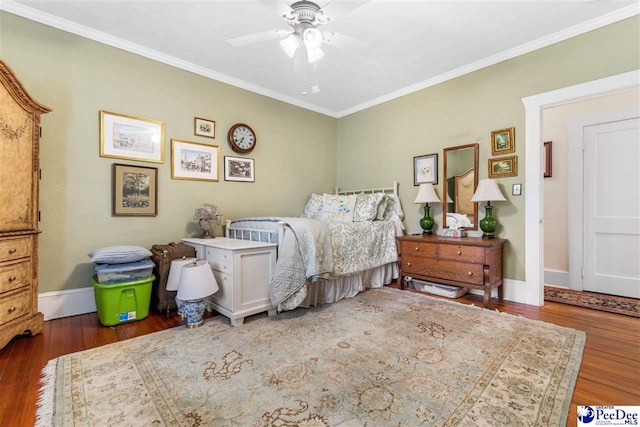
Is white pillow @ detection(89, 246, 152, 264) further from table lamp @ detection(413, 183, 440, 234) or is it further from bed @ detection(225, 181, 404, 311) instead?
table lamp @ detection(413, 183, 440, 234)

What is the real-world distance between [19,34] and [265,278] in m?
2.99

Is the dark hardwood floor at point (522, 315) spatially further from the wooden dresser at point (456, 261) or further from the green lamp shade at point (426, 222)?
the green lamp shade at point (426, 222)

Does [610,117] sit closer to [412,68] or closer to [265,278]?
[412,68]

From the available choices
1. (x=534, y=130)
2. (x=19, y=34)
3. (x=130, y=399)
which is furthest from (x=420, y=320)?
(x=19, y=34)

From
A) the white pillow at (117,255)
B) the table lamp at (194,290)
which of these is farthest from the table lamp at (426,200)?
the white pillow at (117,255)

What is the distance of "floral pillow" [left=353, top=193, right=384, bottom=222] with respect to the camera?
3.71m

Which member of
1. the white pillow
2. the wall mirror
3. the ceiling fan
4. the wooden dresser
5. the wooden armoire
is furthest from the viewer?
the wall mirror

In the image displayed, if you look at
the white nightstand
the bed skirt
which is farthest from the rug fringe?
the bed skirt

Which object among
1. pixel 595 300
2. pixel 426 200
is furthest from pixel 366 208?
pixel 595 300

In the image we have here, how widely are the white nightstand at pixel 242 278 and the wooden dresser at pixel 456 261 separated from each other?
1711 mm

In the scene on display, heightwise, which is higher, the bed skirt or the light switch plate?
the light switch plate

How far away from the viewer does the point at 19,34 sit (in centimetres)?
239

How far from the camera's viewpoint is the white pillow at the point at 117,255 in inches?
93.2

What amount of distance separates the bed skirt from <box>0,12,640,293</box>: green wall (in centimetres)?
76
